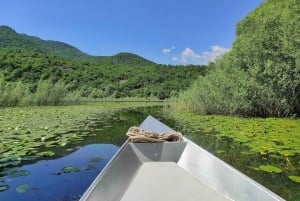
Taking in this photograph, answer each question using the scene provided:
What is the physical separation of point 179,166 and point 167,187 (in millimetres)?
632

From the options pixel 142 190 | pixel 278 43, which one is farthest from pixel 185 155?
pixel 278 43

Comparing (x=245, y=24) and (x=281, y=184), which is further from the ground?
(x=245, y=24)

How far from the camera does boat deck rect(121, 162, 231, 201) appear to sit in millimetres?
2002

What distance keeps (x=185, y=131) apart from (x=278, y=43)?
6.06m

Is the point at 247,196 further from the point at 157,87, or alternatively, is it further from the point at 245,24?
the point at 157,87

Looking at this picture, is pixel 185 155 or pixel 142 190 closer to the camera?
pixel 142 190

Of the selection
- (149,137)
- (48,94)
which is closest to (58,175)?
(149,137)

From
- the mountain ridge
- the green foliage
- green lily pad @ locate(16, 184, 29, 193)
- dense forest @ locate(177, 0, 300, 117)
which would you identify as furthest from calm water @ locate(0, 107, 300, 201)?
the mountain ridge

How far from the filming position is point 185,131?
22.5 ft

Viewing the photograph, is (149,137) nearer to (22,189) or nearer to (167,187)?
(167,187)

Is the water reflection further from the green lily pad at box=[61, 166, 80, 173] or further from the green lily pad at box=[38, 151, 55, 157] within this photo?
the green lily pad at box=[38, 151, 55, 157]

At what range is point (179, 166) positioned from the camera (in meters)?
2.80

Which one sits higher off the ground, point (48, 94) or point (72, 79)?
point (72, 79)

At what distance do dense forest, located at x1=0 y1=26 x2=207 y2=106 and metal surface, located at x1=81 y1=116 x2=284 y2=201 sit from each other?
12.9 metres
